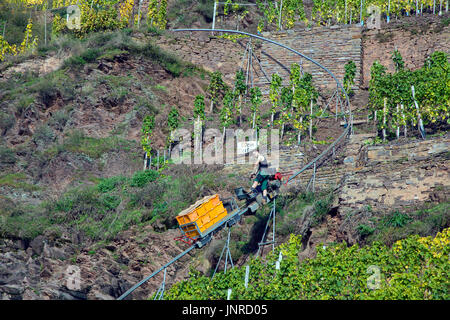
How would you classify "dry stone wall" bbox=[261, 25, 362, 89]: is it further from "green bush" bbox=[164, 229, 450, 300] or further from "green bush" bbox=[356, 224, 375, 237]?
"green bush" bbox=[164, 229, 450, 300]

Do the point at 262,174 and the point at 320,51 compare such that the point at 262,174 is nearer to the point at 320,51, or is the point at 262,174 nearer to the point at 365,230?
the point at 365,230

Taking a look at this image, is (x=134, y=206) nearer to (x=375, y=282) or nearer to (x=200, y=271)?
(x=200, y=271)

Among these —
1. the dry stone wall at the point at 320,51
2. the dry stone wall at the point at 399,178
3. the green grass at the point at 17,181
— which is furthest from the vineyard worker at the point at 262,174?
the dry stone wall at the point at 320,51

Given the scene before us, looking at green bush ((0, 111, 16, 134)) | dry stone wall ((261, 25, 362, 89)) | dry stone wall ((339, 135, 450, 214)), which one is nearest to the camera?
dry stone wall ((339, 135, 450, 214))

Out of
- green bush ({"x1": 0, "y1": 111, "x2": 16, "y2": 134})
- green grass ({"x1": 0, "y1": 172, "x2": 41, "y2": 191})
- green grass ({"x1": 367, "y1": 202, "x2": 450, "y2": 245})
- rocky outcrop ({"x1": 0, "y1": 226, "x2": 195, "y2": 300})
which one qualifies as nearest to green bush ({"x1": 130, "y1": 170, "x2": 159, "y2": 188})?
green grass ({"x1": 0, "y1": 172, "x2": 41, "y2": 191})

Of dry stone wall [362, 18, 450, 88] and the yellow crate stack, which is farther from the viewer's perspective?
dry stone wall [362, 18, 450, 88]

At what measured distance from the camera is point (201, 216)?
70.0ft

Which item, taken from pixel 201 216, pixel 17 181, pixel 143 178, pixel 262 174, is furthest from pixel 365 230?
pixel 17 181

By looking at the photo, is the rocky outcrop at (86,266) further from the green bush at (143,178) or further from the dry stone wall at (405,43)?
the dry stone wall at (405,43)

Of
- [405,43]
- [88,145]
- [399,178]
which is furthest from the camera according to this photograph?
[405,43]

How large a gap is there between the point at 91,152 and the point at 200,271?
438 inches

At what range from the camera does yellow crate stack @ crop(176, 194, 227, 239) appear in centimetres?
2119

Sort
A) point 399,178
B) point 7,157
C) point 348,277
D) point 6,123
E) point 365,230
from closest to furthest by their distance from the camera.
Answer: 1. point 348,277
2. point 365,230
3. point 399,178
4. point 7,157
5. point 6,123

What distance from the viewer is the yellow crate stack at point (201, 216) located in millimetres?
21188
